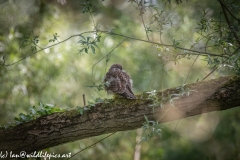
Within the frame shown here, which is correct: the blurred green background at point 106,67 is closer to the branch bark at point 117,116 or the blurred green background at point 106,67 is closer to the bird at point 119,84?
the bird at point 119,84

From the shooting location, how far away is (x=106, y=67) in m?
4.93

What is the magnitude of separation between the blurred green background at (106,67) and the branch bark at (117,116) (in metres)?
1.87

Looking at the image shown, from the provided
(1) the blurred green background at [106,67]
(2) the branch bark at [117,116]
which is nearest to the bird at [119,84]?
(2) the branch bark at [117,116]

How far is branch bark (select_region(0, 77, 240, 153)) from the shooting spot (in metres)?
2.93

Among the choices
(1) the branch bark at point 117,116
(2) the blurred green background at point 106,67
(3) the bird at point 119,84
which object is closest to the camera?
(1) the branch bark at point 117,116

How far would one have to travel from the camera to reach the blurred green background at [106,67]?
5312 mm

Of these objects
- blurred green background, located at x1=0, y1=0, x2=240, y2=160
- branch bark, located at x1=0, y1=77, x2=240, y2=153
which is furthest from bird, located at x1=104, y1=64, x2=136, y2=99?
blurred green background, located at x1=0, y1=0, x2=240, y2=160

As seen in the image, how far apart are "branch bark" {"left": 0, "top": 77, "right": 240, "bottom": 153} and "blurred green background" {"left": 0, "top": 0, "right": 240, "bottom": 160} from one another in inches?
73.6

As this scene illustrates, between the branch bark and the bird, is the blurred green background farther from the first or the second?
the branch bark

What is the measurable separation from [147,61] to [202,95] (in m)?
2.52

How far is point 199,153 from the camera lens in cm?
553

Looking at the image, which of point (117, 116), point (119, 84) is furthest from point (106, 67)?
point (117, 116)

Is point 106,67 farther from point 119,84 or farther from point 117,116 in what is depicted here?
point 117,116

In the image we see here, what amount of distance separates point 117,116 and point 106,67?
1891 mm
